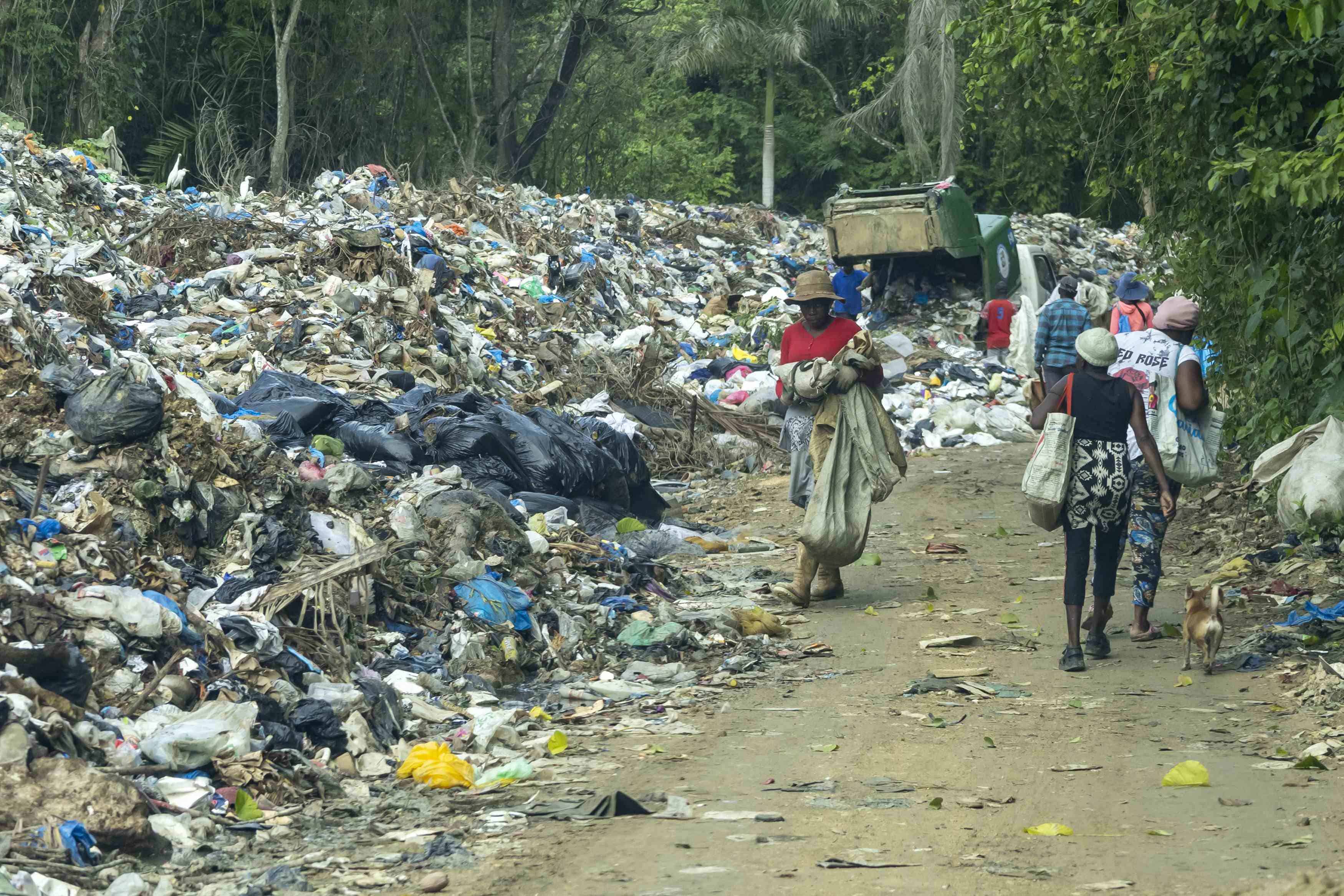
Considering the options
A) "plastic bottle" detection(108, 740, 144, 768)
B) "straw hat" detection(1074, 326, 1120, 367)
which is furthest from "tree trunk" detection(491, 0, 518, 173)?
"plastic bottle" detection(108, 740, 144, 768)

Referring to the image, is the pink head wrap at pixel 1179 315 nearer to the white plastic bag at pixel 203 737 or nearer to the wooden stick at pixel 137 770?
the white plastic bag at pixel 203 737

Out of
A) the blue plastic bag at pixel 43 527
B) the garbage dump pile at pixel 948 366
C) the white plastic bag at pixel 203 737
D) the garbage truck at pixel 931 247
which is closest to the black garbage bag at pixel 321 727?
the white plastic bag at pixel 203 737

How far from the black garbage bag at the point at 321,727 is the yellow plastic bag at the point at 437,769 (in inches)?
10.0

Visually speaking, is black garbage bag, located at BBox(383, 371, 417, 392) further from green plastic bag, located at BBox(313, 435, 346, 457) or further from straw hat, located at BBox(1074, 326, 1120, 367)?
straw hat, located at BBox(1074, 326, 1120, 367)

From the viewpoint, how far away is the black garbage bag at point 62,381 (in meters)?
7.29

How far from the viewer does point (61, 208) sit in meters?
14.2

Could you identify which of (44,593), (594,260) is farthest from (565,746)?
(594,260)

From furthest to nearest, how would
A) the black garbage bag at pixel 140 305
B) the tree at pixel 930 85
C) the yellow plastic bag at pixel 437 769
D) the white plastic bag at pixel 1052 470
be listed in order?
the tree at pixel 930 85 → the black garbage bag at pixel 140 305 → the white plastic bag at pixel 1052 470 → the yellow plastic bag at pixel 437 769

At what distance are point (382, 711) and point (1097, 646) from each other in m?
3.19

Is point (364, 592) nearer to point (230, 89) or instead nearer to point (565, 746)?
point (565, 746)

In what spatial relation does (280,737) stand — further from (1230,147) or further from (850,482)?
(1230,147)

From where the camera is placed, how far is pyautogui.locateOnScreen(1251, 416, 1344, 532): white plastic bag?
6305 millimetres

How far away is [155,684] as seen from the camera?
518 centimetres

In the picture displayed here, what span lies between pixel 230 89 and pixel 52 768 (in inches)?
805
